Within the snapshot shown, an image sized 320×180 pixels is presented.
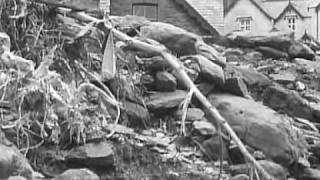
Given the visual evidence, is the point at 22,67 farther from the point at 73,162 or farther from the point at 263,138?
the point at 263,138

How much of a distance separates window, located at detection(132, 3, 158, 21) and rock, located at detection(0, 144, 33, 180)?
39.3ft

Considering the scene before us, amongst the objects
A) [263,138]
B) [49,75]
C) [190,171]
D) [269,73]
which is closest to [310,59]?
[269,73]

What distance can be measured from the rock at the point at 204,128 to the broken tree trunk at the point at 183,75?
26.2 inches

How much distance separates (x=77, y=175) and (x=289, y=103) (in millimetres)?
4100

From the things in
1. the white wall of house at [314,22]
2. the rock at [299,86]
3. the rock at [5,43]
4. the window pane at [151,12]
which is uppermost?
the rock at [5,43]

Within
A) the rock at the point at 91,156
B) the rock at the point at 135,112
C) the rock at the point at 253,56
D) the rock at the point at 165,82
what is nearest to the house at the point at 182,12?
the rock at the point at 253,56

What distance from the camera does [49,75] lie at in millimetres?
5777

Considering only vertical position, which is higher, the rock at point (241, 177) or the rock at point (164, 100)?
the rock at point (164, 100)

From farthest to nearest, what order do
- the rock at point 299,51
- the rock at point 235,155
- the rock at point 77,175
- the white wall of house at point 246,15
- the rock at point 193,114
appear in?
the white wall of house at point 246,15
the rock at point 299,51
the rock at point 193,114
the rock at point 235,155
the rock at point 77,175

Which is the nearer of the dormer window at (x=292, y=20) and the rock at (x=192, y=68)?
the rock at (x=192, y=68)

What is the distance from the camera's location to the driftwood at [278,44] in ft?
35.8

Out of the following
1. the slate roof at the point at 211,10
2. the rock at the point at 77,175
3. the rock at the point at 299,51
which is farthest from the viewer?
the slate roof at the point at 211,10

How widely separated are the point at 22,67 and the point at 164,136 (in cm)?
178

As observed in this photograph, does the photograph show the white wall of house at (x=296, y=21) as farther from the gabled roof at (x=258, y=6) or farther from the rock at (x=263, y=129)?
the rock at (x=263, y=129)
